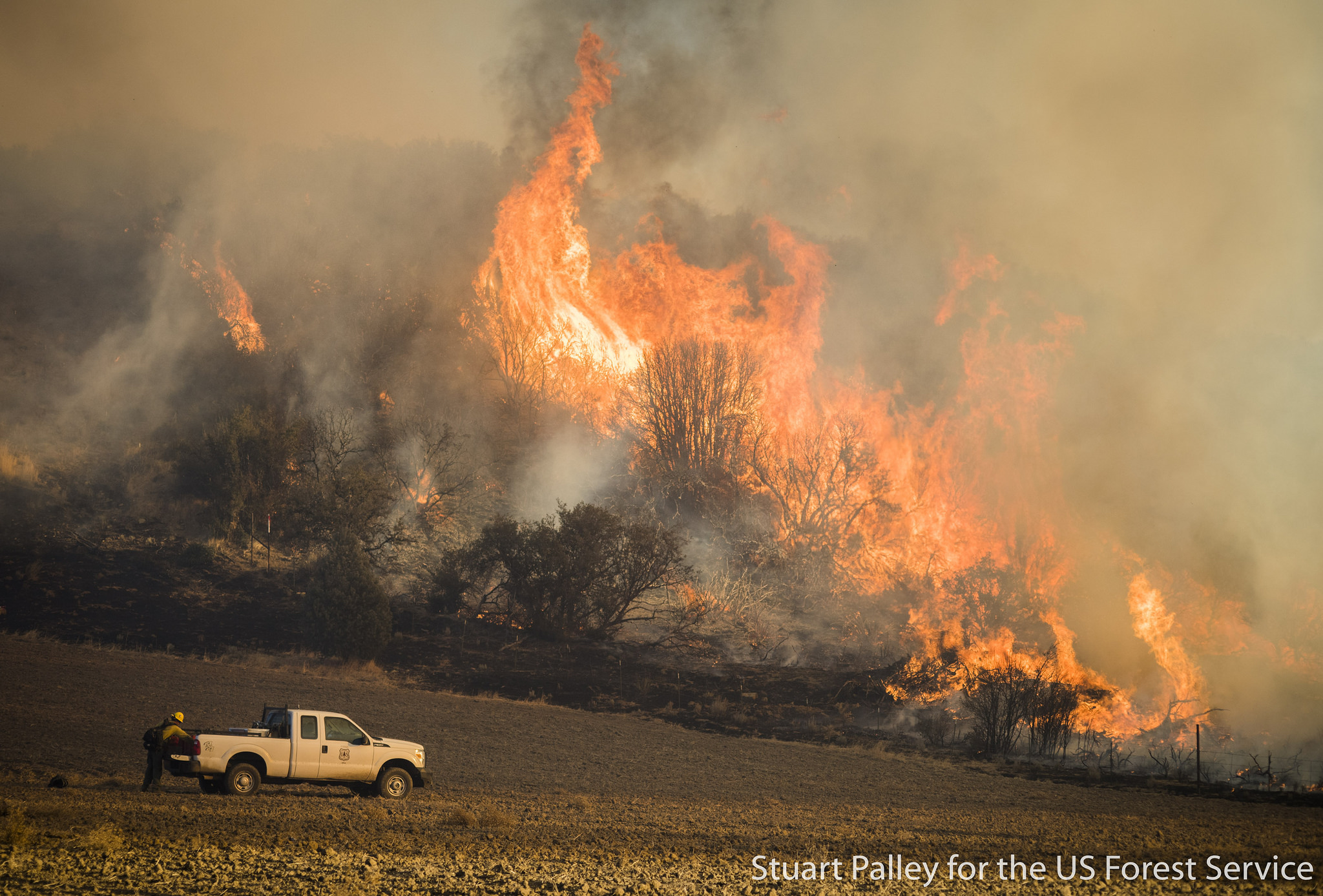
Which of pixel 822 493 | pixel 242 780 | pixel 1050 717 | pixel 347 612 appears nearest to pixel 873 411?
pixel 822 493

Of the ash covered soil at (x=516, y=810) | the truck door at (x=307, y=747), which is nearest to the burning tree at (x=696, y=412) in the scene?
the ash covered soil at (x=516, y=810)

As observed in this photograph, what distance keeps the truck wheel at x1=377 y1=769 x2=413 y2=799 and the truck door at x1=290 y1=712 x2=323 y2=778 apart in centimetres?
122

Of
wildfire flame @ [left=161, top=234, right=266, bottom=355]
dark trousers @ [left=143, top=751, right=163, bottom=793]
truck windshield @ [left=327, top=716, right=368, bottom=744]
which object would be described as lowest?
dark trousers @ [left=143, top=751, right=163, bottom=793]

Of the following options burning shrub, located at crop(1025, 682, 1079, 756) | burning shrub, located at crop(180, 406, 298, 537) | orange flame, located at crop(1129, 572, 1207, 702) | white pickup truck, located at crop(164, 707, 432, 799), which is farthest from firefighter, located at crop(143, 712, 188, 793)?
burning shrub, located at crop(180, 406, 298, 537)

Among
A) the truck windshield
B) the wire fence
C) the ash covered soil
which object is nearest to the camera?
the ash covered soil

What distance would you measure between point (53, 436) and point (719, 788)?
122 ft

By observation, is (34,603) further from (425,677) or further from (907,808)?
(907,808)

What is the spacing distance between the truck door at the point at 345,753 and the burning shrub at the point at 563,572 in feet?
63.4

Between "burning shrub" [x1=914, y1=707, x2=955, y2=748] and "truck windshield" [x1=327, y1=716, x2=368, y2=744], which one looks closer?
"truck windshield" [x1=327, y1=716, x2=368, y2=744]

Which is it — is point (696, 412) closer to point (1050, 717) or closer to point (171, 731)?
point (1050, 717)

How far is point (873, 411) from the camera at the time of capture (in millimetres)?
44156

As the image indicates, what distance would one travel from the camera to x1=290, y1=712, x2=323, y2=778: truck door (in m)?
15.4

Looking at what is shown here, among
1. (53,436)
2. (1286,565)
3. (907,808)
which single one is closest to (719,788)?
(907,808)

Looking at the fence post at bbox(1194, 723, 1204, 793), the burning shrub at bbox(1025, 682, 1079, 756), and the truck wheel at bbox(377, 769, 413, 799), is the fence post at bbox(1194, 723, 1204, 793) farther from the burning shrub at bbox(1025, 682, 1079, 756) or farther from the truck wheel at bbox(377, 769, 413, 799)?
the truck wheel at bbox(377, 769, 413, 799)
